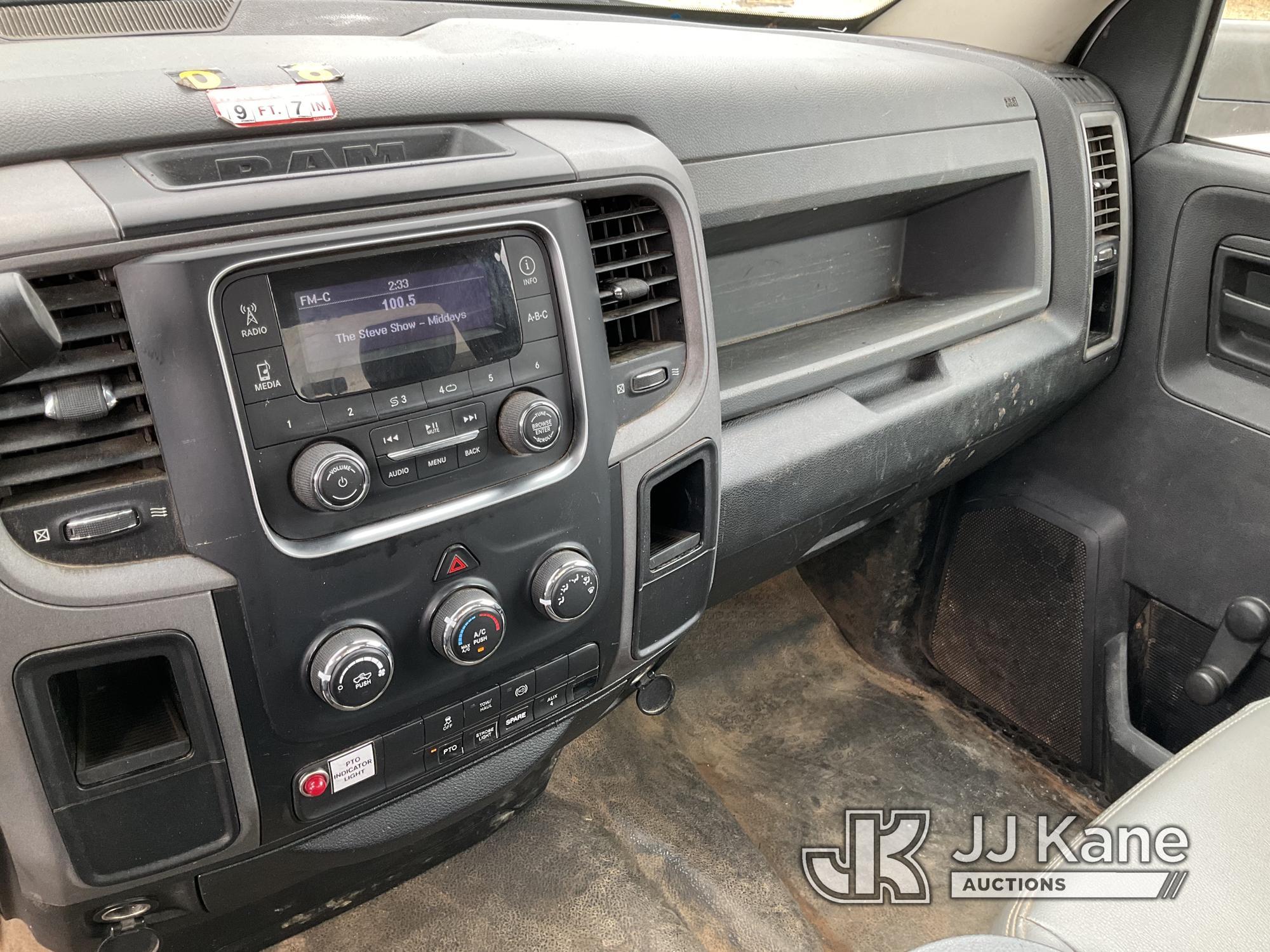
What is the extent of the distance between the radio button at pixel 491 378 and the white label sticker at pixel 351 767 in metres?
0.33

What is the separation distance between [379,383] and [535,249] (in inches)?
7.0

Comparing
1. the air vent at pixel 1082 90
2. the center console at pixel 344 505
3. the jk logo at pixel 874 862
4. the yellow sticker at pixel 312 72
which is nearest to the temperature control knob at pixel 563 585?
the center console at pixel 344 505

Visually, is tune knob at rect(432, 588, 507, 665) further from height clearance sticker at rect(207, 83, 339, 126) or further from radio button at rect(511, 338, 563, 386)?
height clearance sticker at rect(207, 83, 339, 126)

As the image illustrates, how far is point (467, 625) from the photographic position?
821 mm

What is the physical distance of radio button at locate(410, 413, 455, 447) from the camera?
0.77 metres

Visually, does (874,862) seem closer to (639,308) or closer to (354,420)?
(639,308)

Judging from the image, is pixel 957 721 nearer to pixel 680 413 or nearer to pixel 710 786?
pixel 710 786

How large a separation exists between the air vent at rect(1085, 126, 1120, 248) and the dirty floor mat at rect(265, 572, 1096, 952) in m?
0.94

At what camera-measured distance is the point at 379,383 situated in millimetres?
748

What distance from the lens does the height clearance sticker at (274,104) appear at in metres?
0.73

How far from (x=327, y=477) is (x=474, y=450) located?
0.44ft

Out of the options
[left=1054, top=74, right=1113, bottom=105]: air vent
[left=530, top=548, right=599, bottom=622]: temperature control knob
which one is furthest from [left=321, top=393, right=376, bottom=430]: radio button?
[left=1054, top=74, right=1113, bottom=105]: air vent

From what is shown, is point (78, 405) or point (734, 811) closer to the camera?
point (78, 405)

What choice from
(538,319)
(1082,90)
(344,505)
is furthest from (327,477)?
(1082,90)
